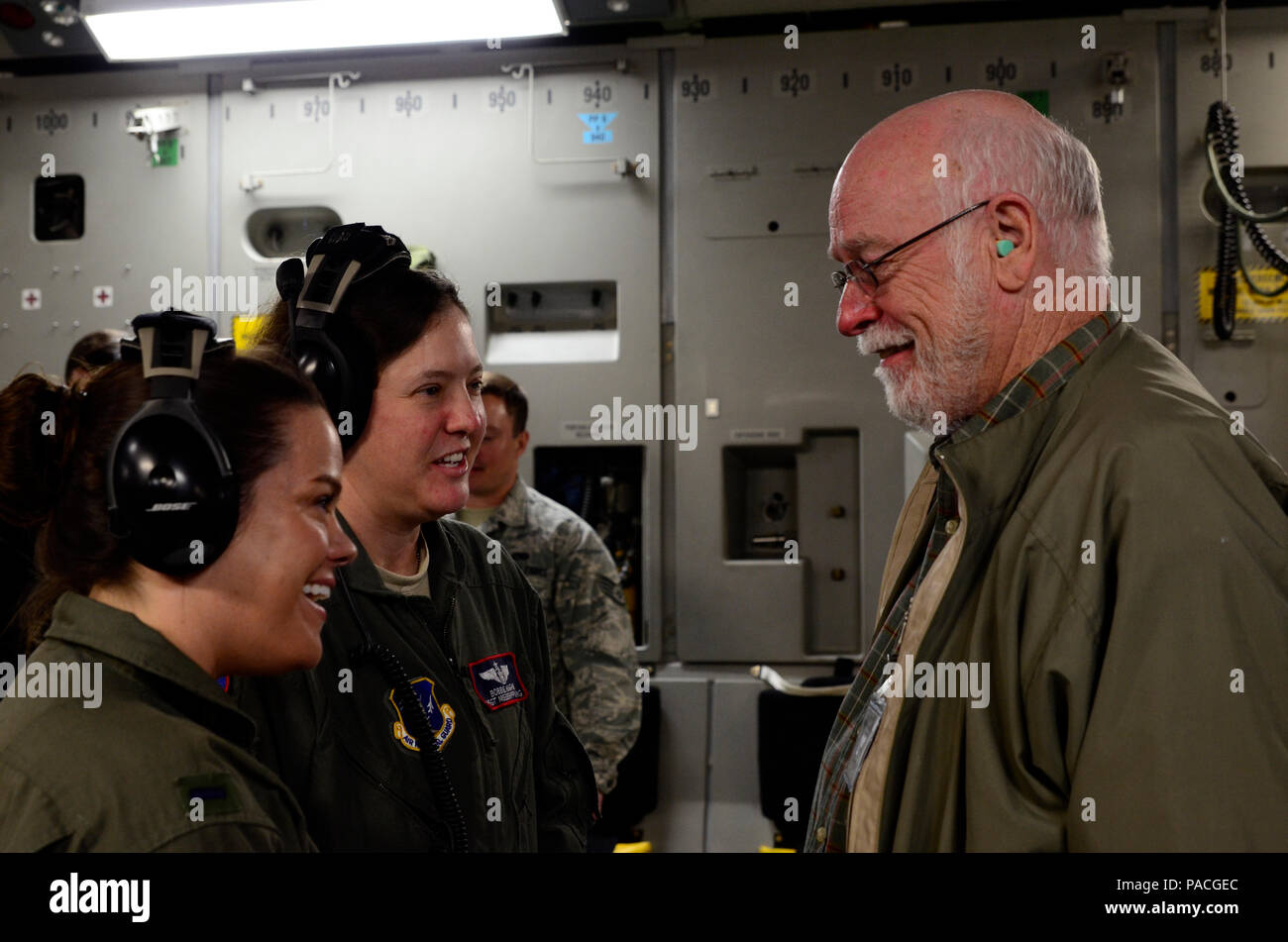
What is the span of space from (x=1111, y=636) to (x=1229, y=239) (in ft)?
8.30

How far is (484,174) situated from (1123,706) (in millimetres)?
2819

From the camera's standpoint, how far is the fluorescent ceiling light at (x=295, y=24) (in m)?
2.90

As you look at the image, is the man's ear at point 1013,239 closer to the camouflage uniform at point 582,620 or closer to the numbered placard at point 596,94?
the camouflage uniform at point 582,620

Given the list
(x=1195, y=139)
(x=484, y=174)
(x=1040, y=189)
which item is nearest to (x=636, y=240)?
(x=484, y=174)

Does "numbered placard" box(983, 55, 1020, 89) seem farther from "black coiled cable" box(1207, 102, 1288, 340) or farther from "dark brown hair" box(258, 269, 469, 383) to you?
"dark brown hair" box(258, 269, 469, 383)

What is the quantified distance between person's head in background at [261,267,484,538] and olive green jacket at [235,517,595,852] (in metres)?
0.08

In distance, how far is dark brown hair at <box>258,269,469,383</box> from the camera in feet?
4.24

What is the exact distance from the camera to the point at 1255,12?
10.1ft

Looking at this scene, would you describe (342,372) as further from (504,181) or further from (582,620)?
(504,181)

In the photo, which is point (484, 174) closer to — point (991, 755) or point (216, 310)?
point (216, 310)

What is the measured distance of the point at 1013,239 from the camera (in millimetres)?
1203

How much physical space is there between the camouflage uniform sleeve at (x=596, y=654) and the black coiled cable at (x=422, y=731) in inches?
57.1

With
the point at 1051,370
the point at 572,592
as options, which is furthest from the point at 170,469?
the point at 572,592

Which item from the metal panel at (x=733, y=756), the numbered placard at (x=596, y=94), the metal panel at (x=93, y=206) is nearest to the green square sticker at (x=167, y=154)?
the metal panel at (x=93, y=206)
